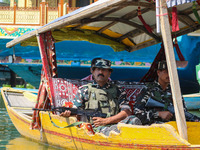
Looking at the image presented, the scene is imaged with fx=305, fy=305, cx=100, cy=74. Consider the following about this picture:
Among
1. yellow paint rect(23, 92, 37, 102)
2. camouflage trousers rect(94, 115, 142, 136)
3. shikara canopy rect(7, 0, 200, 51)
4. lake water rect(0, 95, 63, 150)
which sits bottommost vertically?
lake water rect(0, 95, 63, 150)

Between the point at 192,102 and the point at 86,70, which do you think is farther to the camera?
the point at 86,70

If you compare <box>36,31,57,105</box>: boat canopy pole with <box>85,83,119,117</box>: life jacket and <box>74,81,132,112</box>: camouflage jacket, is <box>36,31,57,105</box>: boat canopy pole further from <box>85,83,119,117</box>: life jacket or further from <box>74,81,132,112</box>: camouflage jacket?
<box>85,83,119,117</box>: life jacket

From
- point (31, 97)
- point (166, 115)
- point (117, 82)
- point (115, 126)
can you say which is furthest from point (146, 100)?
point (31, 97)

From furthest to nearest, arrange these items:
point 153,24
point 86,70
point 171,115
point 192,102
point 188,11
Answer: point 86,70, point 192,102, point 153,24, point 188,11, point 171,115

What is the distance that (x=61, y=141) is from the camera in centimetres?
459

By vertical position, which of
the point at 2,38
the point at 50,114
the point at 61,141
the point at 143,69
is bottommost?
the point at 61,141

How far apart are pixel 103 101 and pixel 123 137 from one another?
953mm

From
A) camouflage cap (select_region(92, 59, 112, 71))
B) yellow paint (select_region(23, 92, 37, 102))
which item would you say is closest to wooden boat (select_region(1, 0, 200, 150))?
camouflage cap (select_region(92, 59, 112, 71))

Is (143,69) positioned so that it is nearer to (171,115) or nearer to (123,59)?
(123,59)

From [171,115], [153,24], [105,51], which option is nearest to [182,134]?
[171,115]

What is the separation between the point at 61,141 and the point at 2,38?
27.8ft

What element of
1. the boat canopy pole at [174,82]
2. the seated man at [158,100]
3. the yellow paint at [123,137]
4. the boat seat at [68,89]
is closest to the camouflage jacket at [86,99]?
the yellow paint at [123,137]

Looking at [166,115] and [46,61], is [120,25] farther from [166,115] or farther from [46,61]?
[166,115]

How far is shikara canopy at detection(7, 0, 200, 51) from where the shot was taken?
14.0 ft
